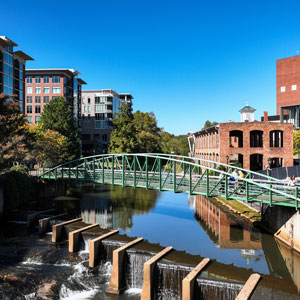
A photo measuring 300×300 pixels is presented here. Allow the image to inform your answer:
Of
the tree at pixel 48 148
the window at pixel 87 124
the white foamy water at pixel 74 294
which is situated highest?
the window at pixel 87 124

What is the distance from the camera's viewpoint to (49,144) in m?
47.0

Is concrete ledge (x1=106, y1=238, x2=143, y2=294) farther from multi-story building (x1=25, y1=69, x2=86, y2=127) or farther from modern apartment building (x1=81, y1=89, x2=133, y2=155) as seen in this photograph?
modern apartment building (x1=81, y1=89, x2=133, y2=155)

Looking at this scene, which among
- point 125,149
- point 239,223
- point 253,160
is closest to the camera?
point 239,223

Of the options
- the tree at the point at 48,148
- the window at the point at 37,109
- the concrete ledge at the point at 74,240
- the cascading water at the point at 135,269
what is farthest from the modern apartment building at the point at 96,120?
the cascading water at the point at 135,269

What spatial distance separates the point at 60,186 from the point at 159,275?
32.1 meters

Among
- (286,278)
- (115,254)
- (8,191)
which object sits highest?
(8,191)

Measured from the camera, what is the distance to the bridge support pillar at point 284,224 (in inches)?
820

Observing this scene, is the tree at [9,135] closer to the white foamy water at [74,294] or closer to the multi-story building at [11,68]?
the white foamy water at [74,294]

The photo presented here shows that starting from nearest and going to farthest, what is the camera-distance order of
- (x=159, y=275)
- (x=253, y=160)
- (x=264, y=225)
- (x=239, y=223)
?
(x=159, y=275), (x=264, y=225), (x=239, y=223), (x=253, y=160)

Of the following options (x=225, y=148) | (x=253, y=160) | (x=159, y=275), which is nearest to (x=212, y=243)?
(x=159, y=275)

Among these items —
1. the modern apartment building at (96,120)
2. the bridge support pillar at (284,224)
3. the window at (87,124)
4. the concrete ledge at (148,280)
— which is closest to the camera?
the concrete ledge at (148,280)

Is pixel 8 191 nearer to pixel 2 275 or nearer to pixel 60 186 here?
pixel 60 186

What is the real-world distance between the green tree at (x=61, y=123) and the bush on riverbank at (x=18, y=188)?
16107 mm

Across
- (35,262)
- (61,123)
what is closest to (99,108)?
(61,123)
